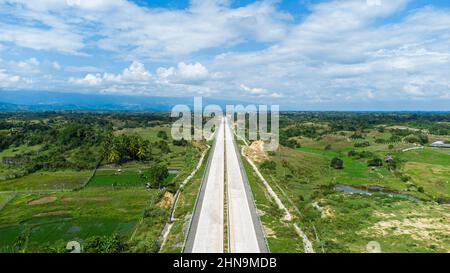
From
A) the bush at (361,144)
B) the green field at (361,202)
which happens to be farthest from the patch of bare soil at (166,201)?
the bush at (361,144)

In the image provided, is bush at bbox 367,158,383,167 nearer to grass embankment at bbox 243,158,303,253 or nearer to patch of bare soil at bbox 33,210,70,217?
grass embankment at bbox 243,158,303,253

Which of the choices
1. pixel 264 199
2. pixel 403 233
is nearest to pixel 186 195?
pixel 264 199

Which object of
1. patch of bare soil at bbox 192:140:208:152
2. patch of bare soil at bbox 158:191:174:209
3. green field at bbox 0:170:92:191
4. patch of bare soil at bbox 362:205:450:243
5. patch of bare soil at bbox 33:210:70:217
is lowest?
patch of bare soil at bbox 33:210:70:217

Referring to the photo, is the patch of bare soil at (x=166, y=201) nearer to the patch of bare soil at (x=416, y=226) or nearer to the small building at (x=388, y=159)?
the patch of bare soil at (x=416, y=226)

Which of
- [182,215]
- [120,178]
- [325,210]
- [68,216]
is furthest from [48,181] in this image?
[325,210]


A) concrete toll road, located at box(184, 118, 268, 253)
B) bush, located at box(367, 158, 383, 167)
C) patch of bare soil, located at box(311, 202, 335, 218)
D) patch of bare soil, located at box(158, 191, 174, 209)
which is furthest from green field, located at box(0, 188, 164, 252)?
bush, located at box(367, 158, 383, 167)
